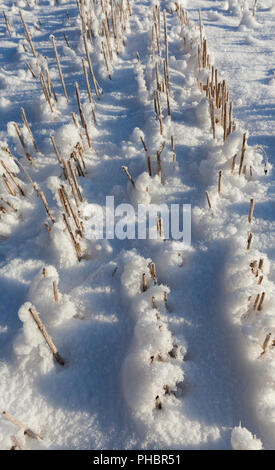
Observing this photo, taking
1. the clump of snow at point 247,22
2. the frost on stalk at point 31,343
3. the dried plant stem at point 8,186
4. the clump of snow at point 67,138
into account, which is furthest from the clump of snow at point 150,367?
the clump of snow at point 247,22

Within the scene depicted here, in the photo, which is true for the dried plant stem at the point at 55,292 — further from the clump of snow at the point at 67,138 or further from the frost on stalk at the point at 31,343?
the clump of snow at the point at 67,138

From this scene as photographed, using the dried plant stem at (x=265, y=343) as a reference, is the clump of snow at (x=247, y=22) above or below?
above

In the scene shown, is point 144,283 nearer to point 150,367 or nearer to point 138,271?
point 138,271

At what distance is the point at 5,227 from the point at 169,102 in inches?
81.7

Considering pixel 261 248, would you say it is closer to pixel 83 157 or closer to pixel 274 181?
pixel 274 181

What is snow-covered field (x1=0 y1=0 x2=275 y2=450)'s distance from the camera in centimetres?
128

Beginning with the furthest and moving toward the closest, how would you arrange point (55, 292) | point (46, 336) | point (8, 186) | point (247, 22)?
1. point (247, 22)
2. point (8, 186)
3. point (55, 292)
4. point (46, 336)

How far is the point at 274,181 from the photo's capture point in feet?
7.42

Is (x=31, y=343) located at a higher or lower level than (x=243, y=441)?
higher

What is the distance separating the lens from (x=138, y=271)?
166 centimetres

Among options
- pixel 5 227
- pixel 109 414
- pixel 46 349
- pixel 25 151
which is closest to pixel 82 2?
pixel 25 151

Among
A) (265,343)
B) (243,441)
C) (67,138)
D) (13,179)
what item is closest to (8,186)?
(13,179)

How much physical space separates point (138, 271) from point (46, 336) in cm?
59

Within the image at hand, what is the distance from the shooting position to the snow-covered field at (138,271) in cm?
128
